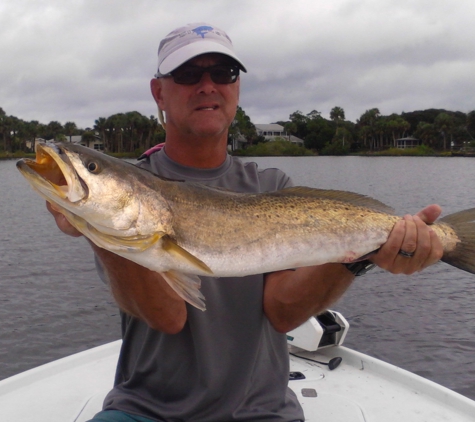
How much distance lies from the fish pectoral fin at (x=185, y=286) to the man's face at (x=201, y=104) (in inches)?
49.9

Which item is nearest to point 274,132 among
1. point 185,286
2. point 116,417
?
point 116,417

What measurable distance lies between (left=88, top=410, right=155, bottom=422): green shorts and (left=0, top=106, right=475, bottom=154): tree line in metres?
81.9

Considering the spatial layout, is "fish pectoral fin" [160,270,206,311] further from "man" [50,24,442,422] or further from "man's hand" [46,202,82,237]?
"man's hand" [46,202,82,237]

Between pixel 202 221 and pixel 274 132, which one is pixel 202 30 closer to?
pixel 202 221

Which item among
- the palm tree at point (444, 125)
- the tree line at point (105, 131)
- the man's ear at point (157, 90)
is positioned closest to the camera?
the man's ear at point (157, 90)

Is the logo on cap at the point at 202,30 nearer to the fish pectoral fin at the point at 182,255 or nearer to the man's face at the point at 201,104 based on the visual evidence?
the man's face at the point at 201,104

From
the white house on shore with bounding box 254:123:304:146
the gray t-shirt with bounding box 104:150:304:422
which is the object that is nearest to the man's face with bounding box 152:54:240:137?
the gray t-shirt with bounding box 104:150:304:422

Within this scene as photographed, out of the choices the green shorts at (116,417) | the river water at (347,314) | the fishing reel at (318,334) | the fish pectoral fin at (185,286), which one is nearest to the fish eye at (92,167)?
the fish pectoral fin at (185,286)

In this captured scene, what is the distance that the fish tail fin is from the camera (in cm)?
312

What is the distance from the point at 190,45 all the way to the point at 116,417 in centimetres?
240

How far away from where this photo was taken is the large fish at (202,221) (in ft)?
8.35

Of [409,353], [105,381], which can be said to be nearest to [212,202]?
[105,381]

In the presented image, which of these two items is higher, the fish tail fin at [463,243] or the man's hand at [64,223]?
the man's hand at [64,223]

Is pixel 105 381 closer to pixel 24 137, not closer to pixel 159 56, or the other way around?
pixel 159 56
